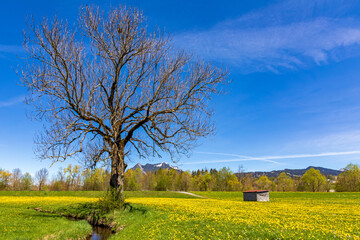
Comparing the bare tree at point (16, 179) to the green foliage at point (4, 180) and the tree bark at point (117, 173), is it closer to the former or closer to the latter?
the green foliage at point (4, 180)

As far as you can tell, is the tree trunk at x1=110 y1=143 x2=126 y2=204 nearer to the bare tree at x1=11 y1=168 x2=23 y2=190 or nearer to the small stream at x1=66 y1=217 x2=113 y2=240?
the small stream at x1=66 y1=217 x2=113 y2=240

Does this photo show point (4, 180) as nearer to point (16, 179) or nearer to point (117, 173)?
point (16, 179)

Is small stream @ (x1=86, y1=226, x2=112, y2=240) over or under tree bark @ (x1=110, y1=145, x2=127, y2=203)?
under

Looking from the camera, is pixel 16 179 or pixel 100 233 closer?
pixel 100 233

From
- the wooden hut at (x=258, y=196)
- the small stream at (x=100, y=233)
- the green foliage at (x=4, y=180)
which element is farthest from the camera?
the green foliage at (x=4, y=180)

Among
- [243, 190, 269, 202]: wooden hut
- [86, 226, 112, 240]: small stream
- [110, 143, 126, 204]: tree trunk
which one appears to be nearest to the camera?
[86, 226, 112, 240]: small stream

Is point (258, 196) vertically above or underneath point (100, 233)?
above

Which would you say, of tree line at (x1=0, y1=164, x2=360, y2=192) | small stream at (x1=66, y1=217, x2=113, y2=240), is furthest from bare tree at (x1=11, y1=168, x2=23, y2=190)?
small stream at (x1=66, y1=217, x2=113, y2=240)

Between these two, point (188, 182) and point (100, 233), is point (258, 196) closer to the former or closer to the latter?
point (100, 233)

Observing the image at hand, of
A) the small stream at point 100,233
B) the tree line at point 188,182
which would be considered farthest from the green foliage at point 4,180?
the small stream at point 100,233

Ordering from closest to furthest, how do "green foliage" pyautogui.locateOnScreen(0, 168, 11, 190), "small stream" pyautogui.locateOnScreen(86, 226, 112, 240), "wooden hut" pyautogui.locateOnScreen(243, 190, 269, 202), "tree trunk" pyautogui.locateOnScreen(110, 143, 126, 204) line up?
1. "small stream" pyautogui.locateOnScreen(86, 226, 112, 240)
2. "tree trunk" pyautogui.locateOnScreen(110, 143, 126, 204)
3. "wooden hut" pyautogui.locateOnScreen(243, 190, 269, 202)
4. "green foliage" pyautogui.locateOnScreen(0, 168, 11, 190)

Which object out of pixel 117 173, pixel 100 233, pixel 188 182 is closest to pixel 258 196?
pixel 117 173

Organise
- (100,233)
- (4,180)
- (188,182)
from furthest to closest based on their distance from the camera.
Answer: (188,182) → (4,180) → (100,233)

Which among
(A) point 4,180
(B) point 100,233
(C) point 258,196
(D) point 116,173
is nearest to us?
(B) point 100,233
